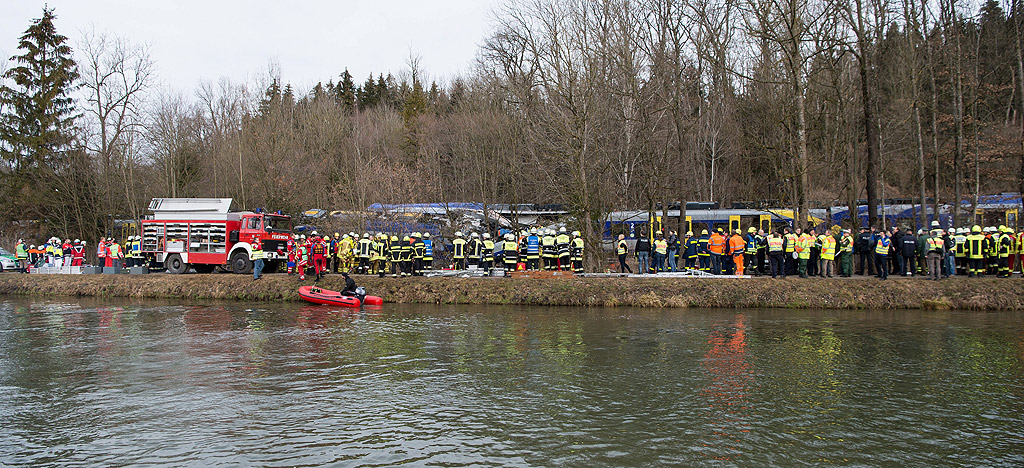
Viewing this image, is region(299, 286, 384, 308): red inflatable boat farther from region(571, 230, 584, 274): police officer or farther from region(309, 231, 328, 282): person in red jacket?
region(571, 230, 584, 274): police officer

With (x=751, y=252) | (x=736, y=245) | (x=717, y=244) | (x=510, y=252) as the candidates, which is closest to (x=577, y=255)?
(x=510, y=252)

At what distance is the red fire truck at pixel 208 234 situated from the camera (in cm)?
2886

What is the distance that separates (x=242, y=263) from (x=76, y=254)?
12.8m

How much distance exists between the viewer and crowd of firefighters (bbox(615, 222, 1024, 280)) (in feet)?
74.8

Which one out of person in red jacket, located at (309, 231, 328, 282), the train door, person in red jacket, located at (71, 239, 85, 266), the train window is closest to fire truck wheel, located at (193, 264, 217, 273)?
person in red jacket, located at (309, 231, 328, 282)

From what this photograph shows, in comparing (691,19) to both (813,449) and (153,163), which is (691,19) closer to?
(813,449)

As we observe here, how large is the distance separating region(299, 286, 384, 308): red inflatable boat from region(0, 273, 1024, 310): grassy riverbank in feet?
3.72

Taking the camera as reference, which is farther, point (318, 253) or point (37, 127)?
point (37, 127)

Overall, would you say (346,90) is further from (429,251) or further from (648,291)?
(648,291)

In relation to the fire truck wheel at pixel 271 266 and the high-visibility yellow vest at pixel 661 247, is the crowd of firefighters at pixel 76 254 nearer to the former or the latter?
the fire truck wheel at pixel 271 266

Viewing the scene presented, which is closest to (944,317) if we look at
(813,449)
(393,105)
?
(813,449)

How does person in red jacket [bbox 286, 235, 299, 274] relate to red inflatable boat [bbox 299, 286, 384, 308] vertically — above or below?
above

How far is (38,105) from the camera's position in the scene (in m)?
42.3

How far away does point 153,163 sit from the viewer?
1852 inches
